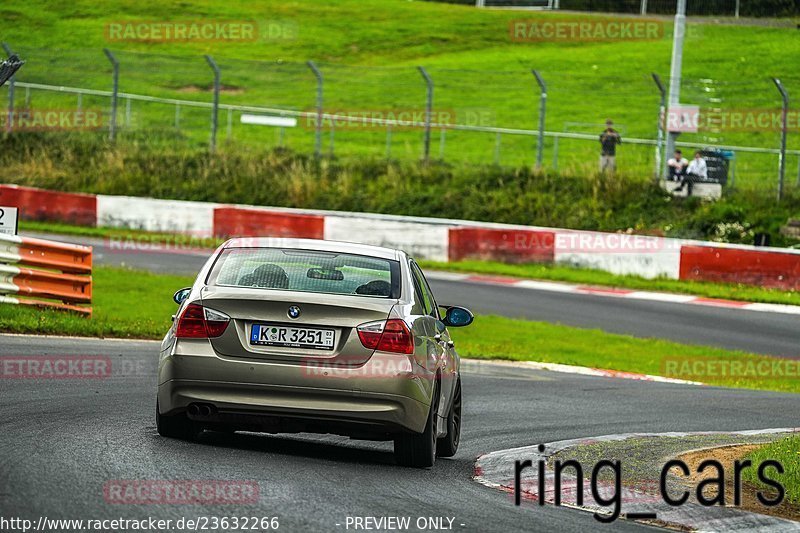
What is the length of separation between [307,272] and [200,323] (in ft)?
2.68

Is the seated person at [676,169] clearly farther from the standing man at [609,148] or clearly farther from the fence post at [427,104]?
the fence post at [427,104]

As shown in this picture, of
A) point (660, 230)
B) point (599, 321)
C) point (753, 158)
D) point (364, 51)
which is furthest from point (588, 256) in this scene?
point (364, 51)

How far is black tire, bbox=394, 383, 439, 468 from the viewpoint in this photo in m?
8.74

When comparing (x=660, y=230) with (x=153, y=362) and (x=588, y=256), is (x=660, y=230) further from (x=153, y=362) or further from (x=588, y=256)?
(x=153, y=362)

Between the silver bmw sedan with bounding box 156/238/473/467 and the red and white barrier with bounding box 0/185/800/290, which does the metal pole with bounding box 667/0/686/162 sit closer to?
the red and white barrier with bounding box 0/185/800/290

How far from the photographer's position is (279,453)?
885cm

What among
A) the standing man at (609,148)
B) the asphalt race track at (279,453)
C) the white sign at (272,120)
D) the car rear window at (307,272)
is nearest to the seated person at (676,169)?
the standing man at (609,148)

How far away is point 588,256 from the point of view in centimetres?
2694

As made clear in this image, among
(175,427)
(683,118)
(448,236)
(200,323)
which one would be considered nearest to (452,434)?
(175,427)

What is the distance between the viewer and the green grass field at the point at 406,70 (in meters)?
37.4

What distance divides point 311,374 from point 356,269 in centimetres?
99

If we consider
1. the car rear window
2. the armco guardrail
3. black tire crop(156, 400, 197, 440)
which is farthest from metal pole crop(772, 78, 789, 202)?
black tire crop(156, 400, 197, 440)

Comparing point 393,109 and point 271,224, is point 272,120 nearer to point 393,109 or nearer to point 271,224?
point 393,109

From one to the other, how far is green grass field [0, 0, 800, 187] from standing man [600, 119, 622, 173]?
1.49ft
